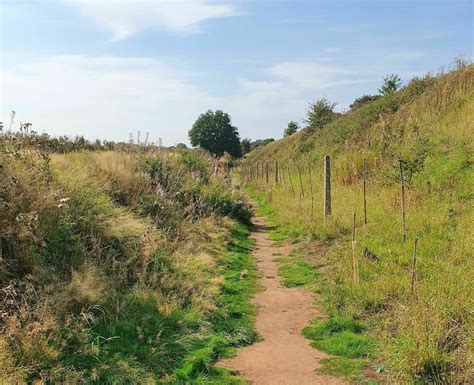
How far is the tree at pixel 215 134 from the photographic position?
7125 centimetres

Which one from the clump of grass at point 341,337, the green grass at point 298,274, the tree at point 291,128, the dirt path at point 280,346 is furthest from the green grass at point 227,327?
the tree at point 291,128

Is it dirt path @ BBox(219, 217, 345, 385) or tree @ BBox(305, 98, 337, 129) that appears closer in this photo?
dirt path @ BBox(219, 217, 345, 385)

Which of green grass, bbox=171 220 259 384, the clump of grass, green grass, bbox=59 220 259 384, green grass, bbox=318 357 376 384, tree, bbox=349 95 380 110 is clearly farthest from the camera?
tree, bbox=349 95 380 110

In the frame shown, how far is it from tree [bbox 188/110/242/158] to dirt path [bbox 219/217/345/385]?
206ft

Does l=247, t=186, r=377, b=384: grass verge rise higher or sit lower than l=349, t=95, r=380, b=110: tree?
lower

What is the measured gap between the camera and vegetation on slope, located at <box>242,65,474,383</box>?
15.6 feet

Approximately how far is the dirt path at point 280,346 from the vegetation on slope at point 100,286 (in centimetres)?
24

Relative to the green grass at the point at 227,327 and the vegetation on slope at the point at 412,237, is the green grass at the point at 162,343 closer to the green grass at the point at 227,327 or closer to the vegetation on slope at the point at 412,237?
the green grass at the point at 227,327

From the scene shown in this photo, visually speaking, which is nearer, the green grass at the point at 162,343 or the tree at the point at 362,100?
the green grass at the point at 162,343

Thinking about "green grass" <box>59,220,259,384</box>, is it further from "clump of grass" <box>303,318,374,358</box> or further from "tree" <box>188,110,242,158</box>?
"tree" <box>188,110,242,158</box>

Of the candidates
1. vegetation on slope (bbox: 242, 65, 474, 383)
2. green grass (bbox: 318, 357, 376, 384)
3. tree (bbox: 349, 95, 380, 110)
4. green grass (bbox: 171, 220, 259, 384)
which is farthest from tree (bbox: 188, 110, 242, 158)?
green grass (bbox: 318, 357, 376, 384)

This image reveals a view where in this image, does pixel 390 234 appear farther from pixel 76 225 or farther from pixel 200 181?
pixel 200 181

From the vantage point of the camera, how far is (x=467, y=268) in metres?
6.55

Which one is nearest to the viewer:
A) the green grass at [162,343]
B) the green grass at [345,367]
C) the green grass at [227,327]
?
the green grass at [162,343]
